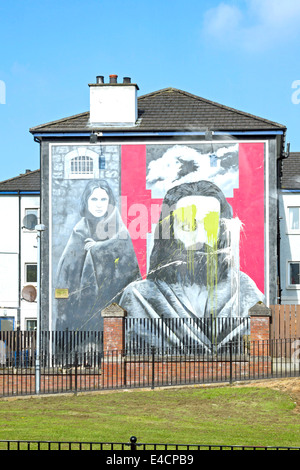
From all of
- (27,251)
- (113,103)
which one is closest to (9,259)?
(27,251)

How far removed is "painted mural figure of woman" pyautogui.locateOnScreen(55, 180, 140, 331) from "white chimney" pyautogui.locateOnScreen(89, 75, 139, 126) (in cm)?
316

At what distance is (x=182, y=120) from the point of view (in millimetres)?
31188

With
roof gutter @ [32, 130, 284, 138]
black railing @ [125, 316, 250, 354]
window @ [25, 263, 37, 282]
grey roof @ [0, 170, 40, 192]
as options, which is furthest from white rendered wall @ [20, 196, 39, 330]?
black railing @ [125, 316, 250, 354]

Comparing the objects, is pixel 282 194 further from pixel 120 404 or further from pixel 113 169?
pixel 120 404

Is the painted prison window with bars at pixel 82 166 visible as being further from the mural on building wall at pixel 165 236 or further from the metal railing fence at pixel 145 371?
the metal railing fence at pixel 145 371

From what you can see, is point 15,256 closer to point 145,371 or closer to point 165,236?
point 165,236

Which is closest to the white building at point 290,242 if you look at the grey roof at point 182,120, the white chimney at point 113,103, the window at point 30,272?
the grey roof at point 182,120

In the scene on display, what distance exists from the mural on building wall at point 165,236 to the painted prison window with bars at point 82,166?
181 mm

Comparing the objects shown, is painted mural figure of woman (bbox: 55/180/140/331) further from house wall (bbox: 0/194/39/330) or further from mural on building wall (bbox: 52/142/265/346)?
house wall (bbox: 0/194/39/330)

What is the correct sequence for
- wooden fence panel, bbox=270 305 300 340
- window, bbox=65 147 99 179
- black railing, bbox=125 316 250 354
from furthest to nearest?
1. window, bbox=65 147 99 179
2. black railing, bbox=125 316 250 354
3. wooden fence panel, bbox=270 305 300 340

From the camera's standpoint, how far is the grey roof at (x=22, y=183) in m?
43.1

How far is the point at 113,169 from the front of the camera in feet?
101

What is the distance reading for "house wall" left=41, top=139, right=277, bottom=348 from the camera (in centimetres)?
2992

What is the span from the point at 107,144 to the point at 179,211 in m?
3.99
